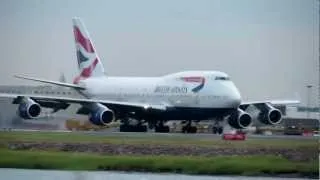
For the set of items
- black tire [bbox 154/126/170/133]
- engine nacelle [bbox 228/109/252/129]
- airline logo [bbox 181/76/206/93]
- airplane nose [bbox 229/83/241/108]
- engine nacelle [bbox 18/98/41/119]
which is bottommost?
black tire [bbox 154/126/170/133]

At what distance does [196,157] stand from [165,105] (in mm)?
814

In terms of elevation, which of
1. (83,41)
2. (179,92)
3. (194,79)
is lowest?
(179,92)

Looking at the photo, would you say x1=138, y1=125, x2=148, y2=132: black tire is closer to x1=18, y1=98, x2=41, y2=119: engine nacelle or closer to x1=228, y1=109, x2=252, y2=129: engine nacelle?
x1=228, y1=109, x2=252, y2=129: engine nacelle

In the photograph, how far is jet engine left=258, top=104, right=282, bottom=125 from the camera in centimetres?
928

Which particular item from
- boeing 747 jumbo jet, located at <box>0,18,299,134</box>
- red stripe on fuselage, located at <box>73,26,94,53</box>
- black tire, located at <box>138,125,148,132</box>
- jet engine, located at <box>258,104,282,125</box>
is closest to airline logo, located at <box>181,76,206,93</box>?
boeing 747 jumbo jet, located at <box>0,18,299,134</box>

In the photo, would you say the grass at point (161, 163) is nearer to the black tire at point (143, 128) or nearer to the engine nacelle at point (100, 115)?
the engine nacelle at point (100, 115)

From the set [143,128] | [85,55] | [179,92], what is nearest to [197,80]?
[179,92]

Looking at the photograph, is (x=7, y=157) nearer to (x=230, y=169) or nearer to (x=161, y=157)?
(x=161, y=157)

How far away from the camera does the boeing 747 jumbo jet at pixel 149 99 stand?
9477 mm

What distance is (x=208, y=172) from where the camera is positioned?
30.7ft

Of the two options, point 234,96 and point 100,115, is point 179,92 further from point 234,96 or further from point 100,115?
point 100,115

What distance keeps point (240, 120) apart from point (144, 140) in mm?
874

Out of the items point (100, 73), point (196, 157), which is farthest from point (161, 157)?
point (100, 73)

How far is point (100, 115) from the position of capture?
965 centimetres
